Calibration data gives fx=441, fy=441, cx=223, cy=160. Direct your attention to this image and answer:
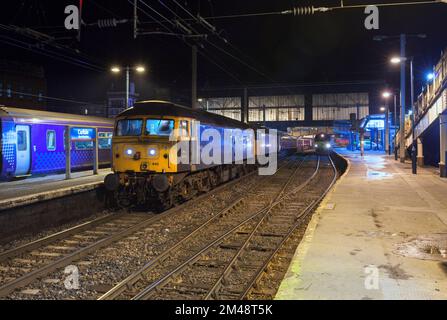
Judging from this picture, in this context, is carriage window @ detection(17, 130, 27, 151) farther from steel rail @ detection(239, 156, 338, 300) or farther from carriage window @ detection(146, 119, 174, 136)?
steel rail @ detection(239, 156, 338, 300)

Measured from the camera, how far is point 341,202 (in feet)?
40.4

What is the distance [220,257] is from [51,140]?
36.6ft

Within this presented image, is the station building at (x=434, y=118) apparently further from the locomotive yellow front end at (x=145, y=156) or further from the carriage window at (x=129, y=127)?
the carriage window at (x=129, y=127)

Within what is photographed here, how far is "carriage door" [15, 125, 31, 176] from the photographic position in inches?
594

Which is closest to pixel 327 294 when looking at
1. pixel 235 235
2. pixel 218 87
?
pixel 235 235

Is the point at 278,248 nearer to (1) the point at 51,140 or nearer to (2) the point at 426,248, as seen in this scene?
(2) the point at 426,248

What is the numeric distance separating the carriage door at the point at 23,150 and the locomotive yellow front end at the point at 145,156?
4138mm

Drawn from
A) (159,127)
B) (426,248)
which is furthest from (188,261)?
(159,127)

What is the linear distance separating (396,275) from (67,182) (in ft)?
34.7

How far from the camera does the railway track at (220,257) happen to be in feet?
20.4

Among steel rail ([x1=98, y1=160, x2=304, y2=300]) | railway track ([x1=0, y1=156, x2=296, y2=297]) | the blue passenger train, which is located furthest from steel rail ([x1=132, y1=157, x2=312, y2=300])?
the blue passenger train

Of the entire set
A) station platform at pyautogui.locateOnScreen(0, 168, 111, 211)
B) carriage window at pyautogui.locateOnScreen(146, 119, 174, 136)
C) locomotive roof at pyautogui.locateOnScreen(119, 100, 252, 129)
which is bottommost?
station platform at pyautogui.locateOnScreen(0, 168, 111, 211)

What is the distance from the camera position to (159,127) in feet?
42.0

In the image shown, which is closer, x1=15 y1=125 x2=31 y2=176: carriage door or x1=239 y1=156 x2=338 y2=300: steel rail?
x1=239 y1=156 x2=338 y2=300: steel rail
